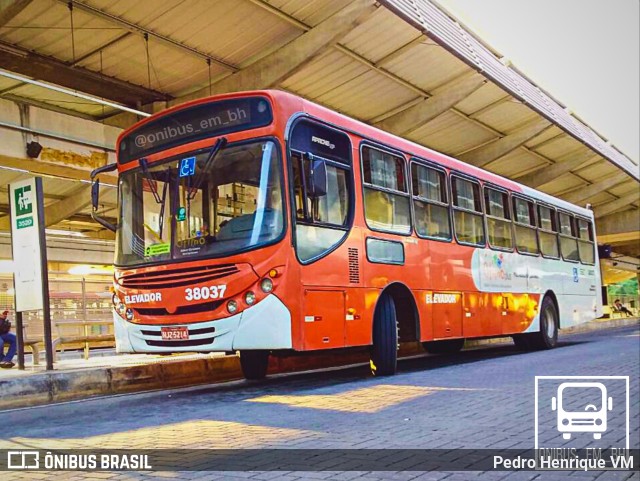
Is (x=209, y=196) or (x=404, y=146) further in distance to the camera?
(x=404, y=146)

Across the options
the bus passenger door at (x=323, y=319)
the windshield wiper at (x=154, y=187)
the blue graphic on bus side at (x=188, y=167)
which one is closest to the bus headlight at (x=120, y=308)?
the windshield wiper at (x=154, y=187)

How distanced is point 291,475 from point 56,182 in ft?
69.9

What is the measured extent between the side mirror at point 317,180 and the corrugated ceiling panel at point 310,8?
26.9 ft

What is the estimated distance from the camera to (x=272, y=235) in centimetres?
759

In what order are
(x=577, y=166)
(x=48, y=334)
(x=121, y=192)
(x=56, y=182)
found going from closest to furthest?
(x=121, y=192) → (x=48, y=334) → (x=56, y=182) → (x=577, y=166)

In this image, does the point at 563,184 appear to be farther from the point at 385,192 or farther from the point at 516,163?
the point at 385,192

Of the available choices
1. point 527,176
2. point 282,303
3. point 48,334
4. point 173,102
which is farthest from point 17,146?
point 527,176

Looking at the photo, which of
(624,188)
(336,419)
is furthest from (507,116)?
(336,419)

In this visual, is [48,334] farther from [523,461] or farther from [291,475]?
[523,461]

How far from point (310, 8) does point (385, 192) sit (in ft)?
24.9

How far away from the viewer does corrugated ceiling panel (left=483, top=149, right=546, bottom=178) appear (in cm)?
3023

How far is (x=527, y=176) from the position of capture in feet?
110

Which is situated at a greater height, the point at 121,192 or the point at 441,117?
the point at 441,117

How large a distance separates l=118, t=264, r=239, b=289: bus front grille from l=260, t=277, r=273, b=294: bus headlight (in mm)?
303
